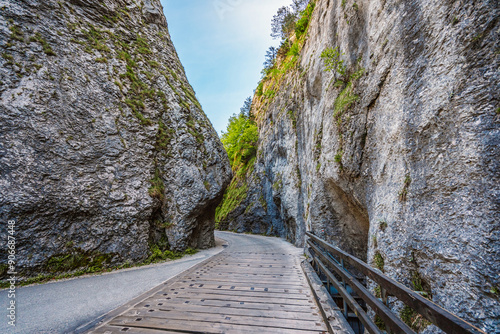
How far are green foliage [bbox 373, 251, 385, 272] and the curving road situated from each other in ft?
17.5

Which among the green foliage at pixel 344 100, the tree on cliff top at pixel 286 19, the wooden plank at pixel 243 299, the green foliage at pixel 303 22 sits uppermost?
the tree on cliff top at pixel 286 19

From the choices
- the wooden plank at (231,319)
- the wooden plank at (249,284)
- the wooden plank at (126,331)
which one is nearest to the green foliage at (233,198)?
the wooden plank at (249,284)

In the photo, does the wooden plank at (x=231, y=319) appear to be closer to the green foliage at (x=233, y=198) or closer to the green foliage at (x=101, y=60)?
the green foliage at (x=101, y=60)

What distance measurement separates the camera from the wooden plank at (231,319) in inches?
127

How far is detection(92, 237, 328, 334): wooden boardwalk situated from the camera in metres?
3.19

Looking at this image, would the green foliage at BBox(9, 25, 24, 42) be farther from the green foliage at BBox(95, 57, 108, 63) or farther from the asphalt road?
the asphalt road

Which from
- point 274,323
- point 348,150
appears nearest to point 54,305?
point 274,323

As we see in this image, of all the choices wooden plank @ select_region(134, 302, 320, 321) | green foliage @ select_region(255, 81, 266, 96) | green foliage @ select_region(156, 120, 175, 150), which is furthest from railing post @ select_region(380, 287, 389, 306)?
green foliage @ select_region(255, 81, 266, 96)

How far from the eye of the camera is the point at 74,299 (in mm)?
4723

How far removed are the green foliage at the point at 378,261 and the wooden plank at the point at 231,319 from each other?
7.36 ft

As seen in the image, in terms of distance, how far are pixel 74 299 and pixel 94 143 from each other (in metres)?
5.79

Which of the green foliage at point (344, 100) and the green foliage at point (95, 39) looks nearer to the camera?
the green foliage at point (344, 100)

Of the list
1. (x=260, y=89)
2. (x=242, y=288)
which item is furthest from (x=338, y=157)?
(x=260, y=89)

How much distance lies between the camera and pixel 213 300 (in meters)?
4.22
